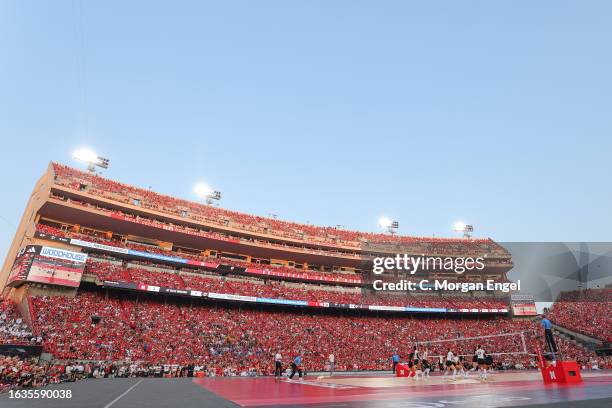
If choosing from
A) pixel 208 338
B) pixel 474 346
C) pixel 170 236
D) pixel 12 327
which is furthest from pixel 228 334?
pixel 474 346

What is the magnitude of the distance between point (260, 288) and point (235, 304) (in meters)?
3.66

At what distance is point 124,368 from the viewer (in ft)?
89.6

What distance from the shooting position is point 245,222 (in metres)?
56.1

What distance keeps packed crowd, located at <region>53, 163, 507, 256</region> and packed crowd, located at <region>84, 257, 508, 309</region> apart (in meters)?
7.51

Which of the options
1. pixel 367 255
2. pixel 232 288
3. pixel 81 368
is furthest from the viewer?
pixel 367 255

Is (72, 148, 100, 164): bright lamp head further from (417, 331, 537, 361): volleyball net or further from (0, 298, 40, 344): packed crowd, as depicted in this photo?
(417, 331, 537, 361): volleyball net

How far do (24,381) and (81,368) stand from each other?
12.9 metres

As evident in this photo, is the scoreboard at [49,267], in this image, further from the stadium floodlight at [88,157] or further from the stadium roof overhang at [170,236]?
the stadium floodlight at [88,157]

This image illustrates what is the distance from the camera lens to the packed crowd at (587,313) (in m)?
48.7

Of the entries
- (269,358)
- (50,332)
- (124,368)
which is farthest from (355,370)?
(50,332)

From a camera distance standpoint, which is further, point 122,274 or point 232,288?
point 232,288

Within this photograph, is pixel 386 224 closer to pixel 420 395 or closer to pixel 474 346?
pixel 474 346

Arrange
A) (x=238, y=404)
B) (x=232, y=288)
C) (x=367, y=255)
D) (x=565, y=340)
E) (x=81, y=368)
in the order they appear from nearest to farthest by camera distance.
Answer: (x=238, y=404) → (x=81, y=368) → (x=232, y=288) → (x=565, y=340) → (x=367, y=255)

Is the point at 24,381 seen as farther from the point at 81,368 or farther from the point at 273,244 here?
the point at 273,244
